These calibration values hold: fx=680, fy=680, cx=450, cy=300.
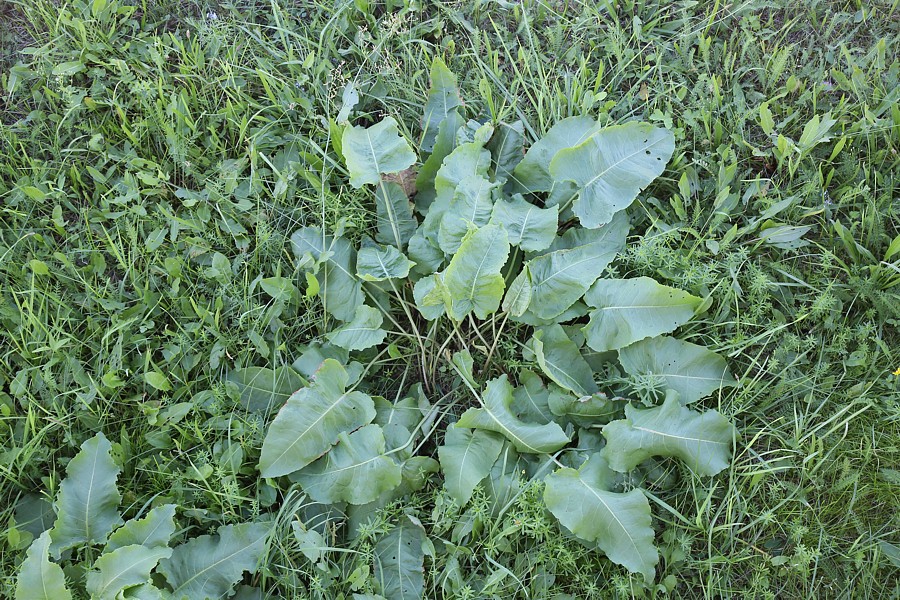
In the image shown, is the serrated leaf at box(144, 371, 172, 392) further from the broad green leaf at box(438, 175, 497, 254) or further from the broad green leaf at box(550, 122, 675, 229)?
the broad green leaf at box(550, 122, 675, 229)

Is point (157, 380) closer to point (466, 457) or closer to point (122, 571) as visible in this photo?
point (122, 571)

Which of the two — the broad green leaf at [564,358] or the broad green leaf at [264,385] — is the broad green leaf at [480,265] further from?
the broad green leaf at [264,385]

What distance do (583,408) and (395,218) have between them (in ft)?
3.36

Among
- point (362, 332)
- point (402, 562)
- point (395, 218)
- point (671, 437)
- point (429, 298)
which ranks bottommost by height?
point (402, 562)

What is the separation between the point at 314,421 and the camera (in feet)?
7.64

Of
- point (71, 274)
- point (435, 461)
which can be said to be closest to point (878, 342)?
point (435, 461)

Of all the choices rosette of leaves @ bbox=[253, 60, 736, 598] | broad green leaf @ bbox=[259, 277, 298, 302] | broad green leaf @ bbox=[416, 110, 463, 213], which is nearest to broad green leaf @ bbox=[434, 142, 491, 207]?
rosette of leaves @ bbox=[253, 60, 736, 598]

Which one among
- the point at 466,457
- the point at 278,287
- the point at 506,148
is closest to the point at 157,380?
the point at 278,287

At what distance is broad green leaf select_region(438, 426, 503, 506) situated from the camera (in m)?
2.25

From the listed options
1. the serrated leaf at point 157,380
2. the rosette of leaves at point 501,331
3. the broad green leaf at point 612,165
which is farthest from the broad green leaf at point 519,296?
the serrated leaf at point 157,380

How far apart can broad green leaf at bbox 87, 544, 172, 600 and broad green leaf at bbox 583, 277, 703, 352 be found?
1.61m

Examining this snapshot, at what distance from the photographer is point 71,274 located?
2.75 meters

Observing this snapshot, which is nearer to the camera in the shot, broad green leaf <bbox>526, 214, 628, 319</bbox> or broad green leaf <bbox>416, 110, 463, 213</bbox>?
broad green leaf <bbox>526, 214, 628, 319</bbox>

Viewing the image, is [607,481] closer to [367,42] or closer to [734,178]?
[734,178]
